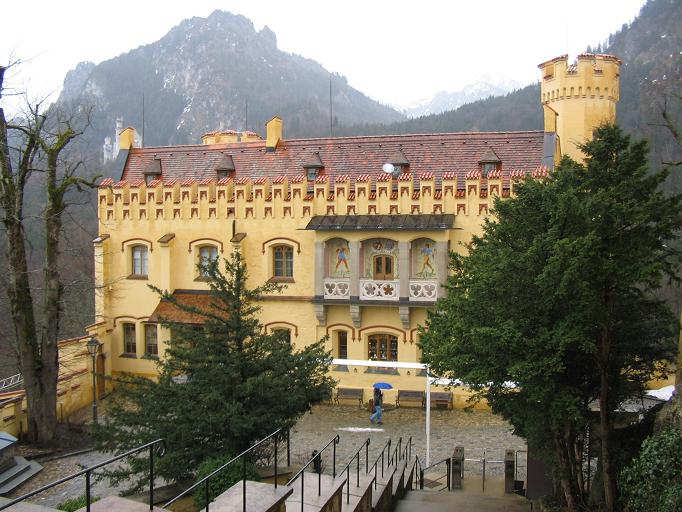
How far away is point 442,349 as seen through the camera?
37.1ft

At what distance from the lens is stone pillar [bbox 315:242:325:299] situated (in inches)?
935

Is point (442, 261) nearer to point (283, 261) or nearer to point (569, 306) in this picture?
point (283, 261)

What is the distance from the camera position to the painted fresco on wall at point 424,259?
2303cm

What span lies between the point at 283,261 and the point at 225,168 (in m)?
5.13

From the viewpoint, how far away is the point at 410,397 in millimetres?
22891

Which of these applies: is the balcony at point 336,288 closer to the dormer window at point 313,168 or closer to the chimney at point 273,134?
the dormer window at point 313,168

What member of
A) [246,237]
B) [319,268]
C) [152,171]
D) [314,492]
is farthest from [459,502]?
[152,171]

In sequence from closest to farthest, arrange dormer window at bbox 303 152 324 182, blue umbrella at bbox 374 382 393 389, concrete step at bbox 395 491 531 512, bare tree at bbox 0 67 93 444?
concrete step at bbox 395 491 531 512 < bare tree at bbox 0 67 93 444 < blue umbrella at bbox 374 382 393 389 < dormer window at bbox 303 152 324 182

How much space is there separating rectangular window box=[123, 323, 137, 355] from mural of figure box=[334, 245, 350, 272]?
9.28m

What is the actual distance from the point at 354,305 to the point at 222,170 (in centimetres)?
856

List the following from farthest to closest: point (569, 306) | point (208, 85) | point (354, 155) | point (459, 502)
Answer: point (208, 85) < point (354, 155) < point (459, 502) < point (569, 306)

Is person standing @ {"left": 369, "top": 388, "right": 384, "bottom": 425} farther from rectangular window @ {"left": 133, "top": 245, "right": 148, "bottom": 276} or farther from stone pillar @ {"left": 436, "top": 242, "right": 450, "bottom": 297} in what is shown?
rectangular window @ {"left": 133, "top": 245, "right": 148, "bottom": 276}

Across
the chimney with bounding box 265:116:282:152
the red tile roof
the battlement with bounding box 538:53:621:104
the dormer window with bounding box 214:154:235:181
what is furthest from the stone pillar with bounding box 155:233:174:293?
the battlement with bounding box 538:53:621:104

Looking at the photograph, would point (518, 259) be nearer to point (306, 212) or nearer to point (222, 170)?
point (306, 212)
